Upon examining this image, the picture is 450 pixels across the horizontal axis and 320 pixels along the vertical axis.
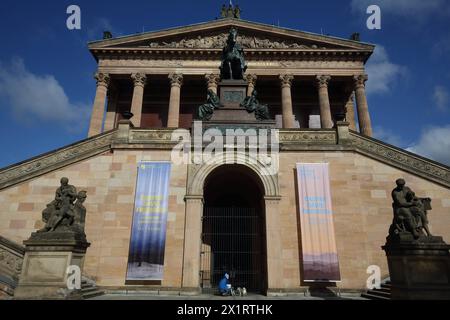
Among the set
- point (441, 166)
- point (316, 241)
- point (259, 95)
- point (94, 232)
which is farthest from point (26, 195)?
point (259, 95)

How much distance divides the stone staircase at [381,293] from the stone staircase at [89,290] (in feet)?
32.2

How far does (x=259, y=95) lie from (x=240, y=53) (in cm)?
1852

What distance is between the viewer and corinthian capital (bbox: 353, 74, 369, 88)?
33.1m

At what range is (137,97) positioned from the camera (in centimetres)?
3225

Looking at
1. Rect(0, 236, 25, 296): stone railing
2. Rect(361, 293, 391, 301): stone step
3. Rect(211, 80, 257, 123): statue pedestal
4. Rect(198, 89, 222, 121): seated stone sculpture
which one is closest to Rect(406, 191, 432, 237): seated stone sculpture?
Rect(361, 293, 391, 301): stone step

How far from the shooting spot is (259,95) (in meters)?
36.6

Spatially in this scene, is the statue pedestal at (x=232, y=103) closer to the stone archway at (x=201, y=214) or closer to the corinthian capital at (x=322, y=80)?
the stone archway at (x=201, y=214)

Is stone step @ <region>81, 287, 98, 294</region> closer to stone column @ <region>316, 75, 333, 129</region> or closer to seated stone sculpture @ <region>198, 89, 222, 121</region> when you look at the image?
seated stone sculpture @ <region>198, 89, 222, 121</region>

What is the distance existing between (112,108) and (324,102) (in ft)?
73.6

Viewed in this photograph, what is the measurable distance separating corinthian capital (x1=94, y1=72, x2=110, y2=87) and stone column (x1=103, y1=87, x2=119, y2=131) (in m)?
2.58

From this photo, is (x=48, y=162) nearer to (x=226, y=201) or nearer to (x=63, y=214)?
(x=63, y=214)

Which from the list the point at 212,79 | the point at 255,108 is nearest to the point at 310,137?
the point at 255,108

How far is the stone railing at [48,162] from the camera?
48.5 feet
